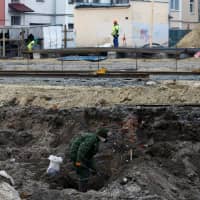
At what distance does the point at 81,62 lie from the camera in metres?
30.1

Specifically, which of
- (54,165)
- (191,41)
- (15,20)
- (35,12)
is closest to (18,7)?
(15,20)

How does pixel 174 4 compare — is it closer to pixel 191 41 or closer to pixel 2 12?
pixel 2 12

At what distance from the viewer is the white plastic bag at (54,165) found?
41.7ft

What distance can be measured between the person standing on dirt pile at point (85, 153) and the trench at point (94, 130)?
1.45 ft

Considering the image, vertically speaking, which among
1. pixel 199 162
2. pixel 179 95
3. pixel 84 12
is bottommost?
pixel 199 162

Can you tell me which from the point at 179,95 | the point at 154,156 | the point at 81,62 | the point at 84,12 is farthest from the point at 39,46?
the point at 154,156

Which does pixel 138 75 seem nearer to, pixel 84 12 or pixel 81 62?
pixel 81 62

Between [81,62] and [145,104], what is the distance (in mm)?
13484

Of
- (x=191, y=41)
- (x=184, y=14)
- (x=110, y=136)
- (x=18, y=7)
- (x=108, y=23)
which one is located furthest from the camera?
(x=184, y=14)

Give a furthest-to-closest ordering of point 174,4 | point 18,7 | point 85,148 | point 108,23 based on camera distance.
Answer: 1. point 174,4
2. point 18,7
3. point 108,23
4. point 85,148

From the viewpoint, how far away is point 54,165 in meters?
12.8

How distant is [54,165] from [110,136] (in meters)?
1.99

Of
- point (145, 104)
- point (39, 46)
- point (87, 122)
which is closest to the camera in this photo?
point (87, 122)

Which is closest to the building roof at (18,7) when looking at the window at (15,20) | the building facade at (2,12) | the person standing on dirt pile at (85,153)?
the building facade at (2,12)
